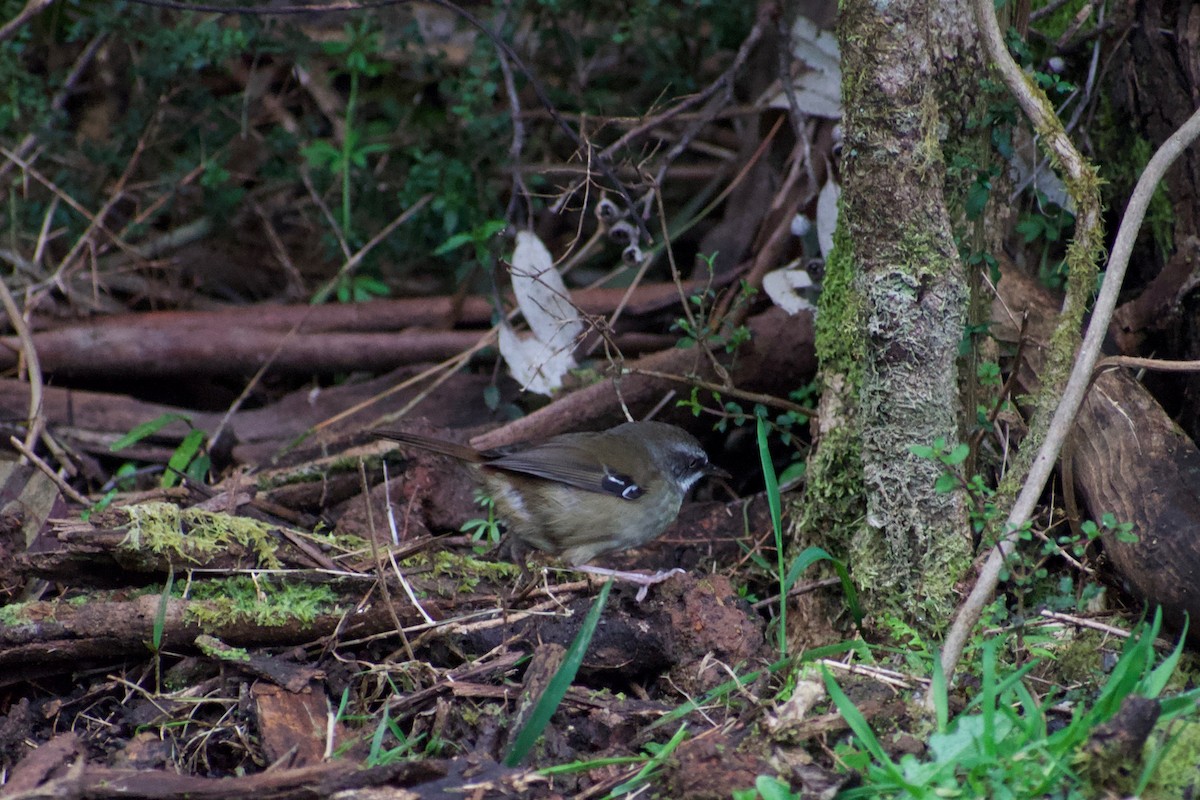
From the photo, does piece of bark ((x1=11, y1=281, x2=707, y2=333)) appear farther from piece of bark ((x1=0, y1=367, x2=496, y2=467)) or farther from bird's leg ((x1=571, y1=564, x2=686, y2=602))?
bird's leg ((x1=571, y1=564, x2=686, y2=602))

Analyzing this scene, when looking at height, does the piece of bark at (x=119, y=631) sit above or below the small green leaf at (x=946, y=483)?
below

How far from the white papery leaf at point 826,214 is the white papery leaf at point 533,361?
1.26 m

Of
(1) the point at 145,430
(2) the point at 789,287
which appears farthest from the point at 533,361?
(1) the point at 145,430

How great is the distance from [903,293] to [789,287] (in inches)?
65.5

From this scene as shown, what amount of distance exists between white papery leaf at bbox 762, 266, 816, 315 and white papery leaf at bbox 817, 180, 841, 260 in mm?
142

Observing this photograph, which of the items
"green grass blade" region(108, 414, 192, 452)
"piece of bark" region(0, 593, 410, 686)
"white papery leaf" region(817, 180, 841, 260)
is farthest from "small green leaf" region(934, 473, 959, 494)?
"green grass blade" region(108, 414, 192, 452)

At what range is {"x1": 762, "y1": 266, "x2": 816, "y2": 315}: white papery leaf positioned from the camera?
519 cm

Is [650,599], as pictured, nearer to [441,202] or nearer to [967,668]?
[967,668]

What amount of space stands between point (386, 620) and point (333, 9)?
2344 mm

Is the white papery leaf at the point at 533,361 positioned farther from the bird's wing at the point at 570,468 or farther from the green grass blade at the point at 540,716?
the green grass blade at the point at 540,716

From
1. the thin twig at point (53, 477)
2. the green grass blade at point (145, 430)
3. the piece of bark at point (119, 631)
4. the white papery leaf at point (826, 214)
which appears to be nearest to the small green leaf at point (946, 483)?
the piece of bark at point (119, 631)

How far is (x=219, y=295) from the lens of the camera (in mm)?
7156

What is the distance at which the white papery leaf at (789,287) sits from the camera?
5188 mm

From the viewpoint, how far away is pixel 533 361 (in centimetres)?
541
